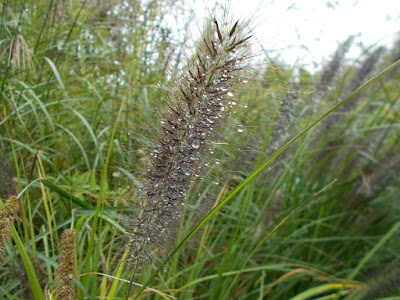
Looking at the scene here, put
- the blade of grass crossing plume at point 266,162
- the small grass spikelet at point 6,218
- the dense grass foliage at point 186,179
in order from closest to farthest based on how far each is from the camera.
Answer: the blade of grass crossing plume at point 266,162 < the small grass spikelet at point 6,218 < the dense grass foliage at point 186,179

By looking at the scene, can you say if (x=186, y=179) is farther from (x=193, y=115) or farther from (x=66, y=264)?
(x=66, y=264)

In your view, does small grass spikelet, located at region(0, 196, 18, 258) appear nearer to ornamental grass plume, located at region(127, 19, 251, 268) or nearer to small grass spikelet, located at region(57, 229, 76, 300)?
small grass spikelet, located at region(57, 229, 76, 300)

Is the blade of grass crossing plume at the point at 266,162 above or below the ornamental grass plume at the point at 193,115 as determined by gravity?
below

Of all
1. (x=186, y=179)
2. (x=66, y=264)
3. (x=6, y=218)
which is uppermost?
(x=6, y=218)

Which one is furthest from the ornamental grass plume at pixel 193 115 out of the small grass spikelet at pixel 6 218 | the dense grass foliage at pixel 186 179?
the small grass spikelet at pixel 6 218

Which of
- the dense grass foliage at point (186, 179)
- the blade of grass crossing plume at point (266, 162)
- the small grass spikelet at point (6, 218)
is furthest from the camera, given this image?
the dense grass foliage at point (186, 179)

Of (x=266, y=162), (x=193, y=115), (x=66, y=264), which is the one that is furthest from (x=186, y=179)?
(x=66, y=264)

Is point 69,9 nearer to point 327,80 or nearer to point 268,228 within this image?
point 327,80

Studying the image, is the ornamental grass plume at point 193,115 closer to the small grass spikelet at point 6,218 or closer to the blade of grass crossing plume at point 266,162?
the blade of grass crossing plume at point 266,162

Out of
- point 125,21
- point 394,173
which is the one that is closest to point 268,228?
point 394,173
